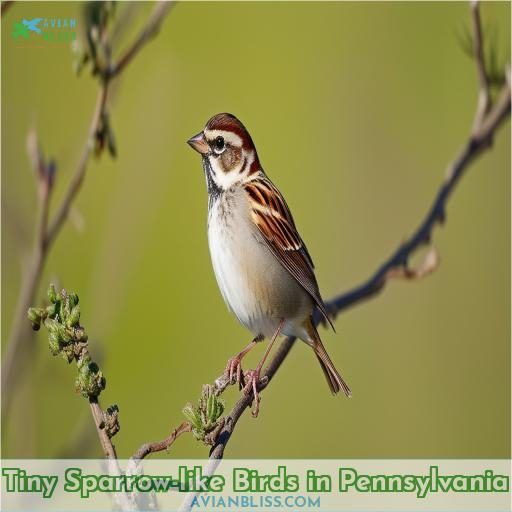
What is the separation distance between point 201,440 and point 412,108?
1815 mm

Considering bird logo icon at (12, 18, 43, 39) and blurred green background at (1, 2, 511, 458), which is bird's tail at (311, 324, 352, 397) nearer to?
blurred green background at (1, 2, 511, 458)

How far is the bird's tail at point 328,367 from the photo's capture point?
1730mm

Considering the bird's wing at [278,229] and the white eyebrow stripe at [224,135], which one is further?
the bird's wing at [278,229]

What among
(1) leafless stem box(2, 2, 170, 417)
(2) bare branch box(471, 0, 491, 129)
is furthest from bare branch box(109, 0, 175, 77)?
(2) bare branch box(471, 0, 491, 129)

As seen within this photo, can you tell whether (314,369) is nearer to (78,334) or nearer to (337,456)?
(337,456)

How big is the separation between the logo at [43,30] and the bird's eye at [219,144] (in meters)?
0.39

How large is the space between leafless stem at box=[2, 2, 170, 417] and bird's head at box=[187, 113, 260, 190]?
9.3 inches

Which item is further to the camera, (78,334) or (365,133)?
(365,133)

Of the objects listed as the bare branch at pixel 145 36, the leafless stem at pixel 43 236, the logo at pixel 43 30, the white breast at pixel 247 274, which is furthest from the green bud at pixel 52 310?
the logo at pixel 43 30

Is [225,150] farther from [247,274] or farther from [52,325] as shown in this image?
[52,325]

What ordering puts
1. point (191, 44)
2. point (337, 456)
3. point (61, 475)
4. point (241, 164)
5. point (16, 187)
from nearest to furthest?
point (61, 475) < point (16, 187) < point (241, 164) < point (337, 456) < point (191, 44)

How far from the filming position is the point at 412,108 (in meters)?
2.66

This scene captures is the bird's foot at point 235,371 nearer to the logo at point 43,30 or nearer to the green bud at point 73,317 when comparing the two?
the green bud at point 73,317

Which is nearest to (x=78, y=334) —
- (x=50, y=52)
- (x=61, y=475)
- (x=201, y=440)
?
(x=201, y=440)
